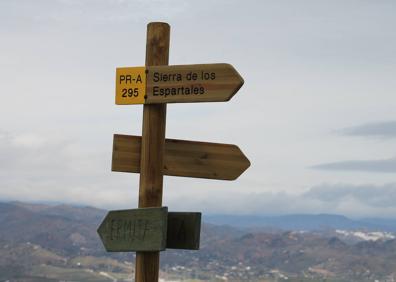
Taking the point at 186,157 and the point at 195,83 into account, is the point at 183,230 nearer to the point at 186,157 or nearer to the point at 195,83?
the point at 186,157

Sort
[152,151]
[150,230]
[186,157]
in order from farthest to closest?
1. [186,157]
2. [152,151]
3. [150,230]

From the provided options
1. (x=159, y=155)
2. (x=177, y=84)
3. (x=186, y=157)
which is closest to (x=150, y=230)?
(x=159, y=155)

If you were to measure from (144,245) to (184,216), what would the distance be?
2.47ft

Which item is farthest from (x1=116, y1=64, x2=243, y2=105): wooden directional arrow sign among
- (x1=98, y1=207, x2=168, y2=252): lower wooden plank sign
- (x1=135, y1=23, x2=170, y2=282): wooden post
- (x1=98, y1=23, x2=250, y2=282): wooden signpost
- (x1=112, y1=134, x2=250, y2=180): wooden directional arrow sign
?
(x1=98, y1=207, x2=168, y2=252): lower wooden plank sign

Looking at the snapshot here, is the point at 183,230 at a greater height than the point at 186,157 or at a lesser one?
lesser

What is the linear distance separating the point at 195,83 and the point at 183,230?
226 centimetres

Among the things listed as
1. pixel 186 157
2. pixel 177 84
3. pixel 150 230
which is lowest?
pixel 150 230

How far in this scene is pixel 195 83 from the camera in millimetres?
11133

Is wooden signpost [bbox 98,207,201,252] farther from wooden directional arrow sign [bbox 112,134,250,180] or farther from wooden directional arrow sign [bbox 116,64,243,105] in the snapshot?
wooden directional arrow sign [bbox 116,64,243,105]

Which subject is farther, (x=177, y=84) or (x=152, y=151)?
(x=152, y=151)

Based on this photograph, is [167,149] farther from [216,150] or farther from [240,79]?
[240,79]

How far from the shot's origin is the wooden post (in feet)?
37.1

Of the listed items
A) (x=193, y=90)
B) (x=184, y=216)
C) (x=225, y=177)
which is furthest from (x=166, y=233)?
(x=193, y=90)

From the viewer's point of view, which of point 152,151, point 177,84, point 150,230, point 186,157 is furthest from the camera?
point 186,157
